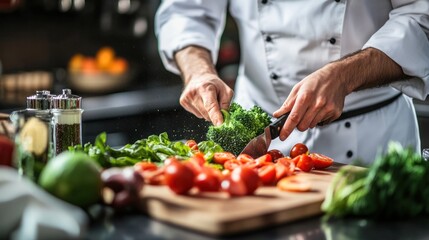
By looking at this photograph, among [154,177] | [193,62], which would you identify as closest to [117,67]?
[193,62]

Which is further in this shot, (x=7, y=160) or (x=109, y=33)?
(x=109, y=33)

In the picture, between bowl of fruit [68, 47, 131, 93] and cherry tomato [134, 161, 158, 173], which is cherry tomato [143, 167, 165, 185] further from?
bowl of fruit [68, 47, 131, 93]

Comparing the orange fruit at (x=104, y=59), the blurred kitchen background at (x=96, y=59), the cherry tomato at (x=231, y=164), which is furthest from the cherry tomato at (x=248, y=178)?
the orange fruit at (x=104, y=59)

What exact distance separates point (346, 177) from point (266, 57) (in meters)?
1.07

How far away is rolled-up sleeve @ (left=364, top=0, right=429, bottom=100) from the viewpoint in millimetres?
2268

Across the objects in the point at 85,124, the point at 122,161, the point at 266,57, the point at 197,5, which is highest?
the point at 197,5

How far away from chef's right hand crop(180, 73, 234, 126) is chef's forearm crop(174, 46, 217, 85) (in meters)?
0.05

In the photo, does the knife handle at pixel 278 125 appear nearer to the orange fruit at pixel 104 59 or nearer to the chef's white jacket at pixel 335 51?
A: the chef's white jacket at pixel 335 51

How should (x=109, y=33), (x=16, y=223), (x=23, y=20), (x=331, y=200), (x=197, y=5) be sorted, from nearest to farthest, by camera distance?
(x=16, y=223)
(x=331, y=200)
(x=197, y=5)
(x=23, y=20)
(x=109, y=33)

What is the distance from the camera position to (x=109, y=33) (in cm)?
587

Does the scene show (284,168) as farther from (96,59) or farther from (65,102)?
(96,59)

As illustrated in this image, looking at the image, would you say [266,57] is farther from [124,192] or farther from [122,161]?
[124,192]

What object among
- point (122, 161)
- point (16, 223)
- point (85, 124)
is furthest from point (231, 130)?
point (85, 124)

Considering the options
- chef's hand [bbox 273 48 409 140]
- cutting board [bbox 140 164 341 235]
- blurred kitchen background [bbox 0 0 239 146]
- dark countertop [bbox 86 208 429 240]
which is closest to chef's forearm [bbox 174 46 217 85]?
chef's hand [bbox 273 48 409 140]
